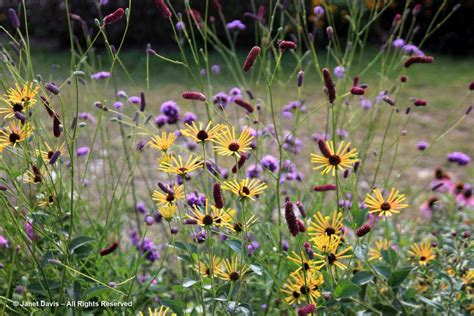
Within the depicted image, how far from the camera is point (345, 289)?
144cm

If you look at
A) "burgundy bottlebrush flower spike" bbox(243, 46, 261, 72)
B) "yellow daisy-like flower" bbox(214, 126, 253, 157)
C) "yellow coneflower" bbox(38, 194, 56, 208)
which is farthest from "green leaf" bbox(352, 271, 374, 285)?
"yellow coneflower" bbox(38, 194, 56, 208)

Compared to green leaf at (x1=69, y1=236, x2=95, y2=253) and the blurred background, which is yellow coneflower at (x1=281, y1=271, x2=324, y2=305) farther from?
the blurred background

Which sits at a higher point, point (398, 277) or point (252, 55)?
point (252, 55)

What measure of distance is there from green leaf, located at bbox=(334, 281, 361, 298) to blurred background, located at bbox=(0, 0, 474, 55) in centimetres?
530

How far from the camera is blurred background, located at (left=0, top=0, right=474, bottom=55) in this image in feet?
22.8

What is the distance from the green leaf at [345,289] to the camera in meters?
1.43

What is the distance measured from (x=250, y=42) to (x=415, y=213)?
478 cm

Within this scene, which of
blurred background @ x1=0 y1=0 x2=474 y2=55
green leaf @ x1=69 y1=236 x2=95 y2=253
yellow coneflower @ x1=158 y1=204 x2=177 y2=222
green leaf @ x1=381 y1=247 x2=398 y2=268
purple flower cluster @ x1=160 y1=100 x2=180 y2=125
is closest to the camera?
yellow coneflower @ x1=158 y1=204 x2=177 y2=222

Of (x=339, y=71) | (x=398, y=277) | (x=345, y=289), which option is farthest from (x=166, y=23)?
(x=345, y=289)

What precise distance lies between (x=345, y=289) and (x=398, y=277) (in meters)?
0.21

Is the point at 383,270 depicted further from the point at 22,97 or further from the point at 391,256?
the point at 22,97

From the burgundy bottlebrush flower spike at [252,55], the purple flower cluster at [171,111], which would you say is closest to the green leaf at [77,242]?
the burgundy bottlebrush flower spike at [252,55]

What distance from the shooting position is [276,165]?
7.46 ft

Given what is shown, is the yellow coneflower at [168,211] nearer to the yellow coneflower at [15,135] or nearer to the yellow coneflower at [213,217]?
the yellow coneflower at [213,217]
